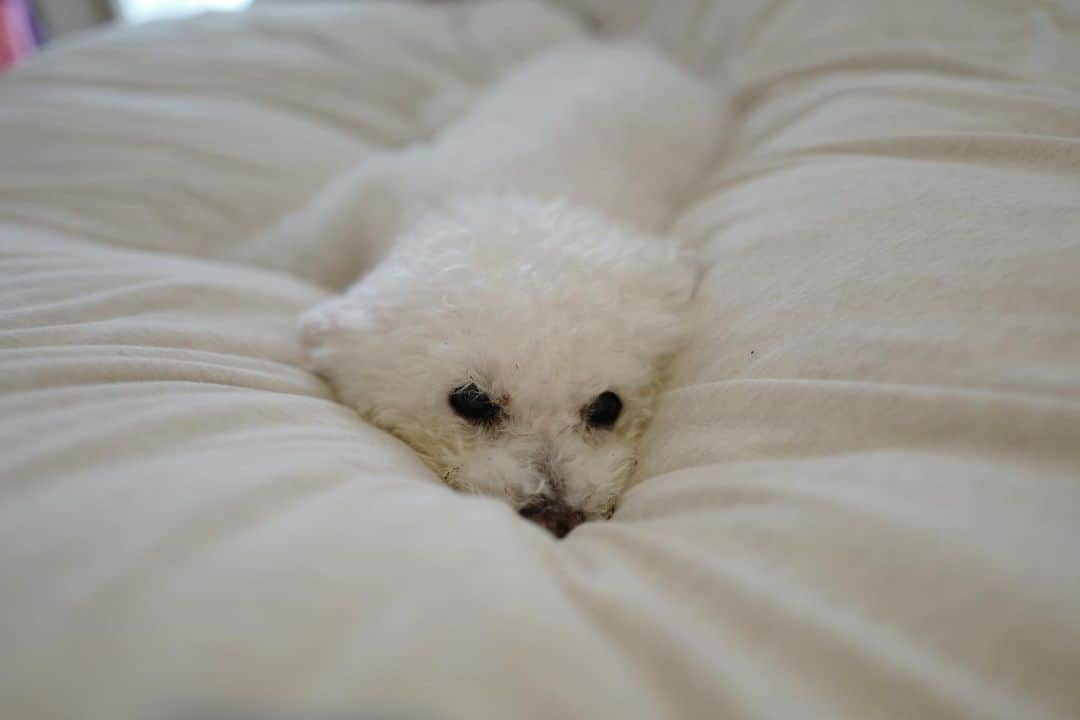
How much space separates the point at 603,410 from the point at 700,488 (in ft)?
1.29

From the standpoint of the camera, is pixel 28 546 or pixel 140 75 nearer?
pixel 28 546

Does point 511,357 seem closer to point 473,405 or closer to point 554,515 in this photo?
point 473,405

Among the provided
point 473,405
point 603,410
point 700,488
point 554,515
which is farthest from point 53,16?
point 700,488

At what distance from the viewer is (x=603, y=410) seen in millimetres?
1012

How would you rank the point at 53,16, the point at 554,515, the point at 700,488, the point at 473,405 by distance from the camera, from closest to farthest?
the point at 700,488, the point at 554,515, the point at 473,405, the point at 53,16

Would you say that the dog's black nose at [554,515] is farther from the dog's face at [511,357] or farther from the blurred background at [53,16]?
the blurred background at [53,16]

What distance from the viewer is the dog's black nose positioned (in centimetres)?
84

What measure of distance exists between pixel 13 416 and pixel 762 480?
662 mm

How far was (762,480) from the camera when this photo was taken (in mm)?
582

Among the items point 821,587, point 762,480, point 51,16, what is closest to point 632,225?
point 762,480

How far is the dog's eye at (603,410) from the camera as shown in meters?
1.01

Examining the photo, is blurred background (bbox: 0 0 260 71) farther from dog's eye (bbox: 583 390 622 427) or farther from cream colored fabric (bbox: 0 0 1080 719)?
dog's eye (bbox: 583 390 622 427)

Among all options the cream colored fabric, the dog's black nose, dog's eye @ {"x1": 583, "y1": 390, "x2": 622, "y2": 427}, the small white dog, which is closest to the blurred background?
the small white dog

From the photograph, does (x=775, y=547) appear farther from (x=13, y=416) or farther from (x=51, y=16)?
(x=51, y=16)
